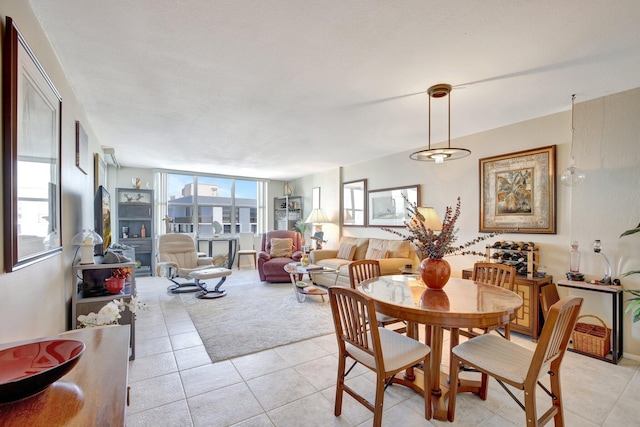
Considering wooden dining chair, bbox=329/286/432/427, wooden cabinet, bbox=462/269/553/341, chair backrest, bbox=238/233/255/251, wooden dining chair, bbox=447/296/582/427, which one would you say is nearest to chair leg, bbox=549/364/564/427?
wooden dining chair, bbox=447/296/582/427

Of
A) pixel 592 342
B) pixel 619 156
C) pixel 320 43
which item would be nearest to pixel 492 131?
pixel 619 156

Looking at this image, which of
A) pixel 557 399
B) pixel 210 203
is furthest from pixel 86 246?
pixel 210 203

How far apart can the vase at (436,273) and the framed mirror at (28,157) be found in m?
2.36

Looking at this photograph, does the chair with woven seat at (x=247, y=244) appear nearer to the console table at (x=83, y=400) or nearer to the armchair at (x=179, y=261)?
the armchair at (x=179, y=261)

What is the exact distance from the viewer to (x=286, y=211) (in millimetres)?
8039

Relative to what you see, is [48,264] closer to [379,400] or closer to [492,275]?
[379,400]

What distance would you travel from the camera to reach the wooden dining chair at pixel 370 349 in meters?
1.62

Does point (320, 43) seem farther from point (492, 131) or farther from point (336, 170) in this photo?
point (336, 170)

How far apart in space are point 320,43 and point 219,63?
0.82 m

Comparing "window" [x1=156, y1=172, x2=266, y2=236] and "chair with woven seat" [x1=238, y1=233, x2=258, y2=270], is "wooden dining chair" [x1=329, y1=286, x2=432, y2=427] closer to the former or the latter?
"chair with woven seat" [x1=238, y1=233, x2=258, y2=270]

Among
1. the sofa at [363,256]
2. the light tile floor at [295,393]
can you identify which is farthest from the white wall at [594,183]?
the sofa at [363,256]

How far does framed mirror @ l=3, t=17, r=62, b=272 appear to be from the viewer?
1231 mm

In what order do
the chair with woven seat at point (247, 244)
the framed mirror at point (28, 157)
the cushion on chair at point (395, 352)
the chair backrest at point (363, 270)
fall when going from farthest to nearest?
the chair with woven seat at point (247, 244)
the chair backrest at point (363, 270)
the cushion on chair at point (395, 352)
the framed mirror at point (28, 157)

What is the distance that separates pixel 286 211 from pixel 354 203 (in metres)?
2.60
